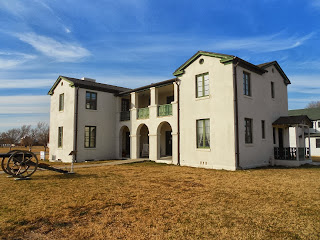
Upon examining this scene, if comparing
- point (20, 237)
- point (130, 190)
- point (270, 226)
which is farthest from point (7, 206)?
point (270, 226)

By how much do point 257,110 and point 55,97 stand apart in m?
18.5

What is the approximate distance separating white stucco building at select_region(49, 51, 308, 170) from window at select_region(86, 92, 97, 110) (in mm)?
89

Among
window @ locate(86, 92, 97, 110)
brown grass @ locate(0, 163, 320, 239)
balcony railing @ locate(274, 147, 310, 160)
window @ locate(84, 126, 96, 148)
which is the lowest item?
brown grass @ locate(0, 163, 320, 239)

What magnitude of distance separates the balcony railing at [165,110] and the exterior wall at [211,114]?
1.40 m

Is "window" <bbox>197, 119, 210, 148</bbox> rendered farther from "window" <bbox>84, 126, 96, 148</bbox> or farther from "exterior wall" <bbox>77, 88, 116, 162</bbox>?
"window" <bbox>84, 126, 96, 148</bbox>

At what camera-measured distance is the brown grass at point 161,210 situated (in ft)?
15.5

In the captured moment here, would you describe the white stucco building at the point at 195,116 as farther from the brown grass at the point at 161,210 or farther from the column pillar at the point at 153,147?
the brown grass at the point at 161,210

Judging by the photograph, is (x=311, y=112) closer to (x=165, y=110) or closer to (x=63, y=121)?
(x=165, y=110)

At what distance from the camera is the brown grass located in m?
4.73

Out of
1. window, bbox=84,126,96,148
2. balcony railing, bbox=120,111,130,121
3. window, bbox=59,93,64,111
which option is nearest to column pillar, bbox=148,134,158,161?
balcony railing, bbox=120,111,130,121

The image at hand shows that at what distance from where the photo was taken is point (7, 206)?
6.61m

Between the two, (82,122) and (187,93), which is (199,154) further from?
(82,122)

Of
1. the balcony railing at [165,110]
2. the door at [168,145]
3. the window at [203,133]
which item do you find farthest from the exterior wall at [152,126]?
the door at [168,145]

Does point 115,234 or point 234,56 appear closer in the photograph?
point 115,234
